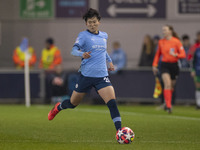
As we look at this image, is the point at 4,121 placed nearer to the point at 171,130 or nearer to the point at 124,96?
the point at 171,130

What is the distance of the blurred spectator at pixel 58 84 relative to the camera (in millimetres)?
21562

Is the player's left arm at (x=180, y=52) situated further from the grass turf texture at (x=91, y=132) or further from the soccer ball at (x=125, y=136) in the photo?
the soccer ball at (x=125, y=136)

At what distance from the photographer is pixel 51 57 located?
2258 centimetres

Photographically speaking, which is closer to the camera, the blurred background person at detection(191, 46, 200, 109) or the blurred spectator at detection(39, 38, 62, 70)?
the blurred background person at detection(191, 46, 200, 109)

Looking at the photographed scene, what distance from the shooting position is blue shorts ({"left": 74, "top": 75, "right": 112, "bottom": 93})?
10.6 m

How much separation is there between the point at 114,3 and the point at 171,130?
43.2ft

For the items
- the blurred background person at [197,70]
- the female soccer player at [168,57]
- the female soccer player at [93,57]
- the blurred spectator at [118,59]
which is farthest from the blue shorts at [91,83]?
the blurred spectator at [118,59]

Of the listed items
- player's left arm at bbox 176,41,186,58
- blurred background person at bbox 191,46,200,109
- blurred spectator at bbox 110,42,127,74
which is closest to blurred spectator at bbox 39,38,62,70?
blurred spectator at bbox 110,42,127,74

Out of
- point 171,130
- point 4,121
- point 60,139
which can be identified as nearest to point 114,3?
point 4,121

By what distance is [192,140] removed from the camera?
34.3ft

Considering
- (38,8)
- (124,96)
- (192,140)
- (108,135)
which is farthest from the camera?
(38,8)

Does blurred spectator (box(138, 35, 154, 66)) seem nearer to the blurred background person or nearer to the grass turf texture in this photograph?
the blurred background person

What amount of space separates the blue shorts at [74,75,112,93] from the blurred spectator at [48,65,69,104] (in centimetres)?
1062

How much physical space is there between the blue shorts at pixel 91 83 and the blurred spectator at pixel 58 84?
34.8 feet
